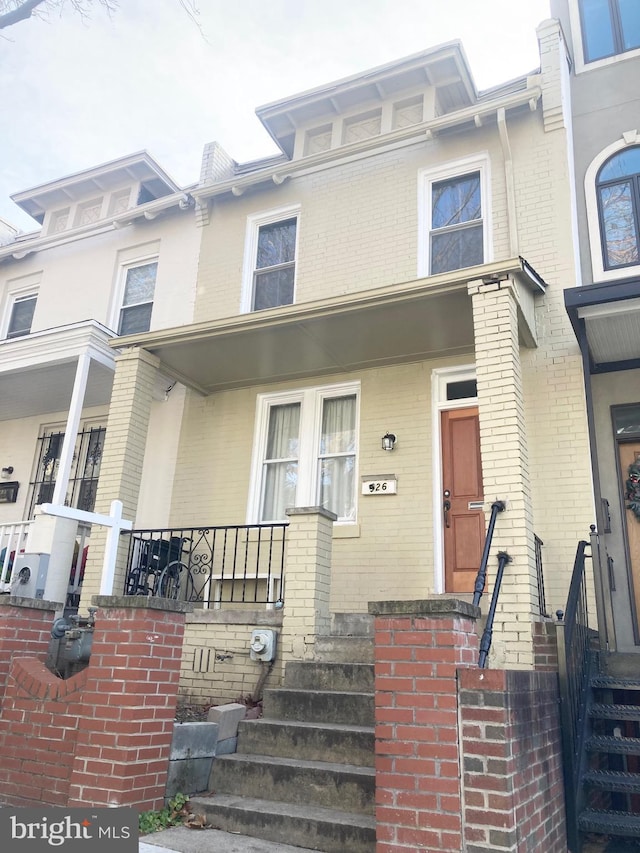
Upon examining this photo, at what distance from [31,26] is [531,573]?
8.69 m

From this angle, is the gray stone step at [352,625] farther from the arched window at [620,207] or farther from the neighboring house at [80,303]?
the arched window at [620,207]

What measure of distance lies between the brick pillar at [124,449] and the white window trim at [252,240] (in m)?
1.75

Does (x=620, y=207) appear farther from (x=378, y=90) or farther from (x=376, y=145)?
(x=378, y=90)

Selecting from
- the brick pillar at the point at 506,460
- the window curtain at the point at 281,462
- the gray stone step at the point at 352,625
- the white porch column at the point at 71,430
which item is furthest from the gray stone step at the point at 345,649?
the white porch column at the point at 71,430

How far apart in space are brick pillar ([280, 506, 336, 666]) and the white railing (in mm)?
3342

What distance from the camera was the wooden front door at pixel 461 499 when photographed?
657cm

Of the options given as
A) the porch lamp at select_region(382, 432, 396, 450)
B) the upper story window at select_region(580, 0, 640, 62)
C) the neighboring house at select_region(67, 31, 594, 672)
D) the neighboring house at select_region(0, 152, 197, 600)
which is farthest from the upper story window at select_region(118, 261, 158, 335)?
the upper story window at select_region(580, 0, 640, 62)

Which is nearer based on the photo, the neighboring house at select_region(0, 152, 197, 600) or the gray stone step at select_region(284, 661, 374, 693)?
the gray stone step at select_region(284, 661, 374, 693)

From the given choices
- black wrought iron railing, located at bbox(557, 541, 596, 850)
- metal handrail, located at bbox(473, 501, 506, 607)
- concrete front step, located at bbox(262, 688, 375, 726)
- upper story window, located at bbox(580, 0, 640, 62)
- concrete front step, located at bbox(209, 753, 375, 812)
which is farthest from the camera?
upper story window, located at bbox(580, 0, 640, 62)

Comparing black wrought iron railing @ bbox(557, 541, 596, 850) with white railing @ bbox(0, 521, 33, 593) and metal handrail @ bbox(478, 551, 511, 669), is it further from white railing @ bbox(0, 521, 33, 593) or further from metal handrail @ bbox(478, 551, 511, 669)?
white railing @ bbox(0, 521, 33, 593)

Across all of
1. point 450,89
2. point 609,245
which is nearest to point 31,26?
point 450,89

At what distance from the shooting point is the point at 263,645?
541cm

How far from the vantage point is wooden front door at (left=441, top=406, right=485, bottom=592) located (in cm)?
657

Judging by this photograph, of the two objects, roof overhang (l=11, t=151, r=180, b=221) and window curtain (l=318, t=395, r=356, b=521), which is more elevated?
roof overhang (l=11, t=151, r=180, b=221)
